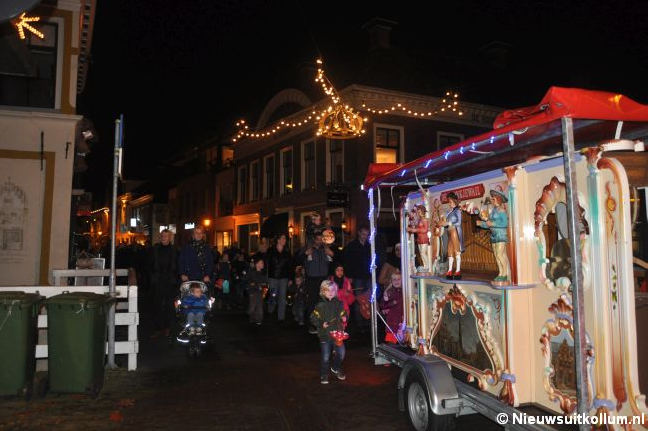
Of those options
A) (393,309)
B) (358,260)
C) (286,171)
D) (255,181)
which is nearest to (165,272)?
(358,260)

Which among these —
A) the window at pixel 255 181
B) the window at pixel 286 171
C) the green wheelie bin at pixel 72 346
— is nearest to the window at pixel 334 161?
the window at pixel 286 171

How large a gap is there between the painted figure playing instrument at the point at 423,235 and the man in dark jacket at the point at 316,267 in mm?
4213

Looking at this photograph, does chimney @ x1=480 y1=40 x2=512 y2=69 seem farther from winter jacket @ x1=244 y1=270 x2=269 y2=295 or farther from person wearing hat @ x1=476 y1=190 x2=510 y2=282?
person wearing hat @ x1=476 y1=190 x2=510 y2=282

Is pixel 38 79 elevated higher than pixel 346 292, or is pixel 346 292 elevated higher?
pixel 38 79

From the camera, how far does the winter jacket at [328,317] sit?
21.1 ft

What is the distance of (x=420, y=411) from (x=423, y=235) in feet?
6.08

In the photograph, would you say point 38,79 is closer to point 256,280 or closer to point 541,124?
point 256,280

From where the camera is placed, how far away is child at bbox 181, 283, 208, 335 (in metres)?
7.97

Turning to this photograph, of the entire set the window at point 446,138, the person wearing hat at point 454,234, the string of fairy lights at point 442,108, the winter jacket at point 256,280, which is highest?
the string of fairy lights at point 442,108

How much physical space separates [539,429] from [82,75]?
46.2 ft

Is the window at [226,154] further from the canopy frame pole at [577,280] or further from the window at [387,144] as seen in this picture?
the canopy frame pole at [577,280]

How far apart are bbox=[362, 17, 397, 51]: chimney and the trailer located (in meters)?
17.0

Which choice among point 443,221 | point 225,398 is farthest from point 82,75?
point 443,221

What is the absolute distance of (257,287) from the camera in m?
11.0
